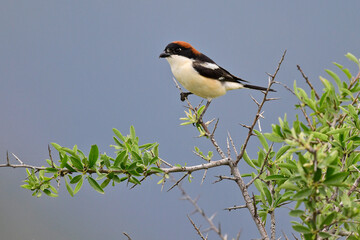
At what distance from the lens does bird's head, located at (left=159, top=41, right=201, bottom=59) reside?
5.95 metres

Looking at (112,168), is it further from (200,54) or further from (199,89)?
(200,54)

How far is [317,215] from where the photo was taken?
9.98 ft

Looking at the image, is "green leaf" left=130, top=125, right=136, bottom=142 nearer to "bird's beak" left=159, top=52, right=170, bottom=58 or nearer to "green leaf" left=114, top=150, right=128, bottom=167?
"green leaf" left=114, top=150, right=128, bottom=167

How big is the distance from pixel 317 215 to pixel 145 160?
1.47 meters

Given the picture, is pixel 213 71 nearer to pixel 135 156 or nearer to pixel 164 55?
pixel 164 55

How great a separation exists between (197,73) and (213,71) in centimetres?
29

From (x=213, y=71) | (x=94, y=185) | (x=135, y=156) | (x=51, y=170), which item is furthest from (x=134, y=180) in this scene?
(x=213, y=71)

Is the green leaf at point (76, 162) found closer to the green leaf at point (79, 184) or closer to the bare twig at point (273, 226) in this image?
the green leaf at point (79, 184)

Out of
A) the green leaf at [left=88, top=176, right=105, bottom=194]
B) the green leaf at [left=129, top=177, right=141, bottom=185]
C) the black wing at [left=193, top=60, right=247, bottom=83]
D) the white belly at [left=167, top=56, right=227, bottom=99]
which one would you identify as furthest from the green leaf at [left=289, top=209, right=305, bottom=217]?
the black wing at [left=193, top=60, right=247, bottom=83]

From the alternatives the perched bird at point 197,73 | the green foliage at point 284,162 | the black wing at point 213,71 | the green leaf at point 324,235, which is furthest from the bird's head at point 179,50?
the green leaf at point 324,235

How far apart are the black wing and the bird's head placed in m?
0.16

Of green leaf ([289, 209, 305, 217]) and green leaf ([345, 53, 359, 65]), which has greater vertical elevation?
green leaf ([345, 53, 359, 65])

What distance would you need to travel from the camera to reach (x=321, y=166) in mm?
2535

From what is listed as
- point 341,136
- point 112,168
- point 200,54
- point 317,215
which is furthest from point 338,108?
point 200,54
